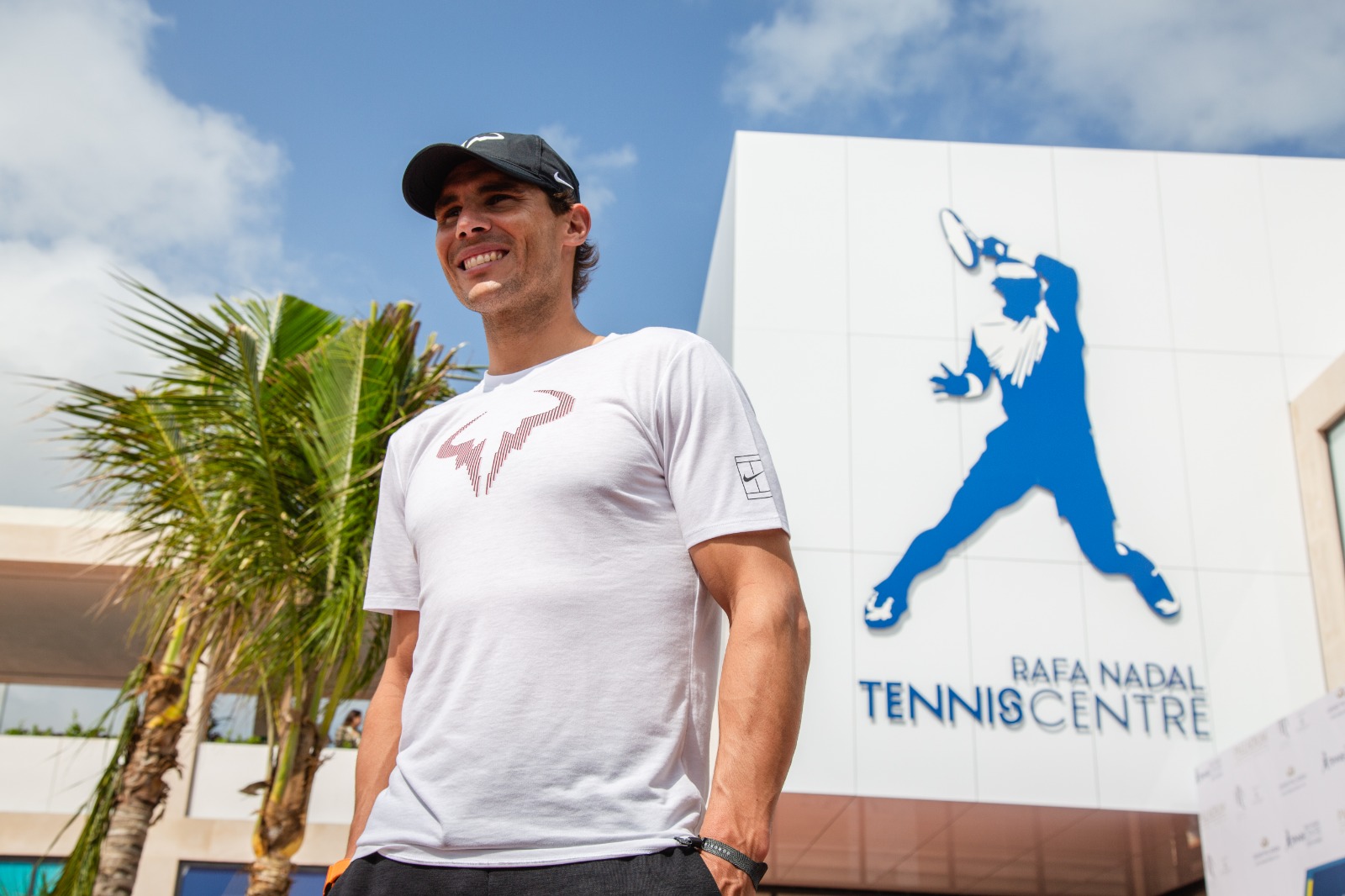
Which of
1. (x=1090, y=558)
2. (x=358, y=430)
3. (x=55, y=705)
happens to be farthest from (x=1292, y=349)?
(x=55, y=705)

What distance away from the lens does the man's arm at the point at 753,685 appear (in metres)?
1.49

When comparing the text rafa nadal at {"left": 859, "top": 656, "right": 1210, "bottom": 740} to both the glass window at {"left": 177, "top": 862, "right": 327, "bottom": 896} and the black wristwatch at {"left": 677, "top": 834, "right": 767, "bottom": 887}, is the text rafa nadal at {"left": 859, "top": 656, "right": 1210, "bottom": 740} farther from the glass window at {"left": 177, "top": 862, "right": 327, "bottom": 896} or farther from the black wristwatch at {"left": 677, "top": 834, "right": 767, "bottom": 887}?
the black wristwatch at {"left": 677, "top": 834, "right": 767, "bottom": 887}

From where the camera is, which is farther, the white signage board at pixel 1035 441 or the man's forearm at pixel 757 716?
the white signage board at pixel 1035 441

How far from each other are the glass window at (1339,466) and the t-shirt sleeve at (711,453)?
10.5 meters

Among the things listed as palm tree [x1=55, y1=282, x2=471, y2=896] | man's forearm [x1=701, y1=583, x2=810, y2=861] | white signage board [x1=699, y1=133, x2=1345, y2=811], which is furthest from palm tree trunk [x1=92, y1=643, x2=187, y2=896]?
man's forearm [x1=701, y1=583, x2=810, y2=861]

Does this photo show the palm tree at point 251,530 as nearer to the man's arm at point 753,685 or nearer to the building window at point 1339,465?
the man's arm at point 753,685

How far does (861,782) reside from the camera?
10242 mm

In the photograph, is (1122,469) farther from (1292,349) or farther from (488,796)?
(488,796)

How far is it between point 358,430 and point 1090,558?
6.34 meters

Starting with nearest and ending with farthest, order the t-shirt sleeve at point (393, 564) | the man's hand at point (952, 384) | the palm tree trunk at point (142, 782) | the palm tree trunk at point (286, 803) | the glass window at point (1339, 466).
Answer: the t-shirt sleeve at point (393, 564), the palm tree trunk at point (286, 803), the palm tree trunk at point (142, 782), the glass window at point (1339, 466), the man's hand at point (952, 384)

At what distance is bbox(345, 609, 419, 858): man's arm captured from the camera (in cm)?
182

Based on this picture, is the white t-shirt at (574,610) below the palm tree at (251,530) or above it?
below

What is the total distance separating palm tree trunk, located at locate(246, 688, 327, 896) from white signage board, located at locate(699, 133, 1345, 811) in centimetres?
438

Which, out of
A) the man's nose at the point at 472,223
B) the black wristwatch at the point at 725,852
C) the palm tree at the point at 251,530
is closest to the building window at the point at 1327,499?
the palm tree at the point at 251,530
